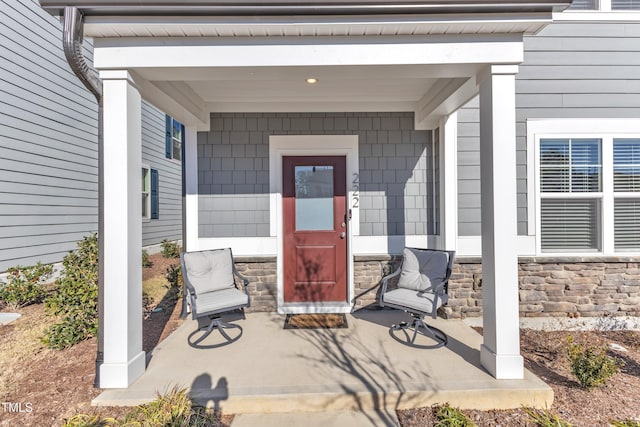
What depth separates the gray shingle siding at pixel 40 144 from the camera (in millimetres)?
4668

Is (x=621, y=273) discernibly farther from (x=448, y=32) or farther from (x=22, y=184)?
(x=22, y=184)

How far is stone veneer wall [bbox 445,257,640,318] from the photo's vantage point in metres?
3.81

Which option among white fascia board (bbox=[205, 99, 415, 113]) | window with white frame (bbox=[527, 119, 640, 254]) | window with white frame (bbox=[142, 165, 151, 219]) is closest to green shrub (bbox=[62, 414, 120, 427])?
white fascia board (bbox=[205, 99, 415, 113])

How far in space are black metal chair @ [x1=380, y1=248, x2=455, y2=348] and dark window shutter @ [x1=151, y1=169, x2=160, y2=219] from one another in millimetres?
6882

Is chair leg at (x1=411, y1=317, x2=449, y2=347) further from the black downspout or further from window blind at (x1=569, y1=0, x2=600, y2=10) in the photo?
window blind at (x1=569, y1=0, x2=600, y2=10)

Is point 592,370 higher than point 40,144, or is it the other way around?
point 40,144

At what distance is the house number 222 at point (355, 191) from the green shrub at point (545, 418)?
269cm

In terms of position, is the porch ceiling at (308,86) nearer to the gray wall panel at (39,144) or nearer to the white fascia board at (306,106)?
the white fascia board at (306,106)

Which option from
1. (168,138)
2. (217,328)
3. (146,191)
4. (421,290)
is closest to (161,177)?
(146,191)

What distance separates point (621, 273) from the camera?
3.84 meters

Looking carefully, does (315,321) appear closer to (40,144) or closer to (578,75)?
(578,75)

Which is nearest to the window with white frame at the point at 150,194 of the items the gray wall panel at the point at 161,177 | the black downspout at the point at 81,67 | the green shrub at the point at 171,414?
the gray wall panel at the point at 161,177

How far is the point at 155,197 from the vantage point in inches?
318

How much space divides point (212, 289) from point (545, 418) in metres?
3.15
